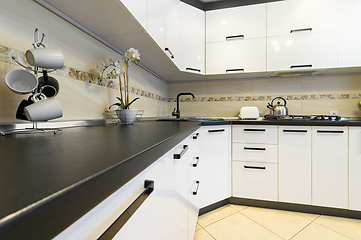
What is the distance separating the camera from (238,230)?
5.19 ft

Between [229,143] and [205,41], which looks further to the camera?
[205,41]

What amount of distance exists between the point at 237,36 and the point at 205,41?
409mm

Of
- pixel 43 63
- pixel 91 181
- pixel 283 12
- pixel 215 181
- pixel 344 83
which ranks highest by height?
pixel 283 12

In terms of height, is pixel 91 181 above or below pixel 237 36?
below

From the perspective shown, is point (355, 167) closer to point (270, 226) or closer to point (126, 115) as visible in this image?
point (270, 226)

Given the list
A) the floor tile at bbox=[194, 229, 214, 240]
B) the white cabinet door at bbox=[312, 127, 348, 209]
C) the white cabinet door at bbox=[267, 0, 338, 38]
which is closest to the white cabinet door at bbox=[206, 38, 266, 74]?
the white cabinet door at bbox=[267, 0, 338, 38]

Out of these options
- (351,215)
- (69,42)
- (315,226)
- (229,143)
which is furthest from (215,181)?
(69,42)

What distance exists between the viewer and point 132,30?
1226 mm

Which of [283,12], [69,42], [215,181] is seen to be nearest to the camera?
[69,42]

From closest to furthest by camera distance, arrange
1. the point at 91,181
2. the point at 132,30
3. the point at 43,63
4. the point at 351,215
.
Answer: the point at 91,181
the point at 43,63
the point at 132,30
the point at 351,215

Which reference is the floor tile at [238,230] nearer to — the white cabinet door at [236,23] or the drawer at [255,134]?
the drawer at [255,134]

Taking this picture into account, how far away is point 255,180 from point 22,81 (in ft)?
6.61

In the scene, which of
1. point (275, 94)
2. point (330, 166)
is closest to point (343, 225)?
point (330, 166)

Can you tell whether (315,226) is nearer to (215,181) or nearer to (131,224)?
(215,181)
